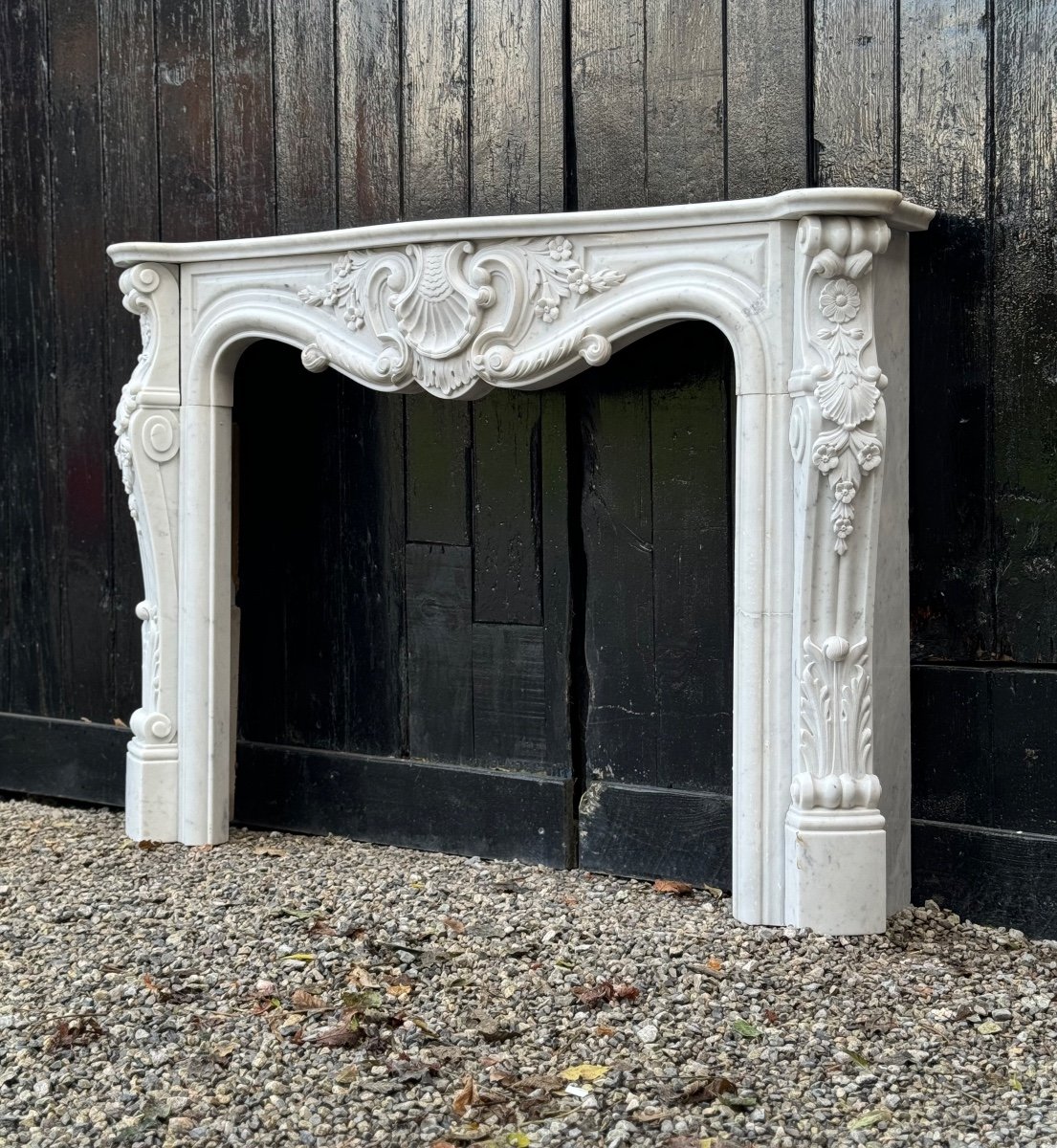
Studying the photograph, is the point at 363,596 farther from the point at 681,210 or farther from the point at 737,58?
the point at 737,58

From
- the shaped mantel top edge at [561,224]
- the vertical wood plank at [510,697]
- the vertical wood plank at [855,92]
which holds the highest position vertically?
the vertical wood plank at [855,92]

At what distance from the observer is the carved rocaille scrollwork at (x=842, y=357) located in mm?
3529

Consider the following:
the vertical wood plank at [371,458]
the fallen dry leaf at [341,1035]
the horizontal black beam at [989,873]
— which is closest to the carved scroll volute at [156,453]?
the vertical wood plank at [371,458]

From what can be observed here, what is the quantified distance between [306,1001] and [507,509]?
5.23 feet

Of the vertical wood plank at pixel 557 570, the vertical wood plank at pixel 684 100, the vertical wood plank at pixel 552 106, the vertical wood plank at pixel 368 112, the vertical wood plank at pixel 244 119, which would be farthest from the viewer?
the vertical wood plank at pixel 244 119

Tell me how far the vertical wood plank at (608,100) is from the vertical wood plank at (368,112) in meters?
0.57

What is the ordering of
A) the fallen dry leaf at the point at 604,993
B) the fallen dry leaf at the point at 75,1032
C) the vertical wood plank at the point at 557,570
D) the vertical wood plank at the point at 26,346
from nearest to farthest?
the fallen dry leaf at the point at 75,1032 → the fallen dry leaf at the point at 604,993 → the vertical wood plank at the point at 557,570 → the vertical wood plank at the point at 26,346

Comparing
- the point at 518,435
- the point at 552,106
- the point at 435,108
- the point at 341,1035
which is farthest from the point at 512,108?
the point at 341,1035

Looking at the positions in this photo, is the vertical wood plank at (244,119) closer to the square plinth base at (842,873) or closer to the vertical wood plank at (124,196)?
the vertical wood plank at (124,196)

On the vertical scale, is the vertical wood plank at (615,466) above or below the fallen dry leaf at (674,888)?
above

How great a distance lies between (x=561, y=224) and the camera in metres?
3.88

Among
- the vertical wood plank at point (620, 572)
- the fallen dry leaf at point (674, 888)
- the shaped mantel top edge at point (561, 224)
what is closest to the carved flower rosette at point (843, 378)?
the shaped mantel top edge at point (561, 224)

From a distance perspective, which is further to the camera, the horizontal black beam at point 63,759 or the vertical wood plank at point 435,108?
the horizontal black beam at point 63,759

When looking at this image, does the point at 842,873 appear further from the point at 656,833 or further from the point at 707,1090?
the point at 707,1090
